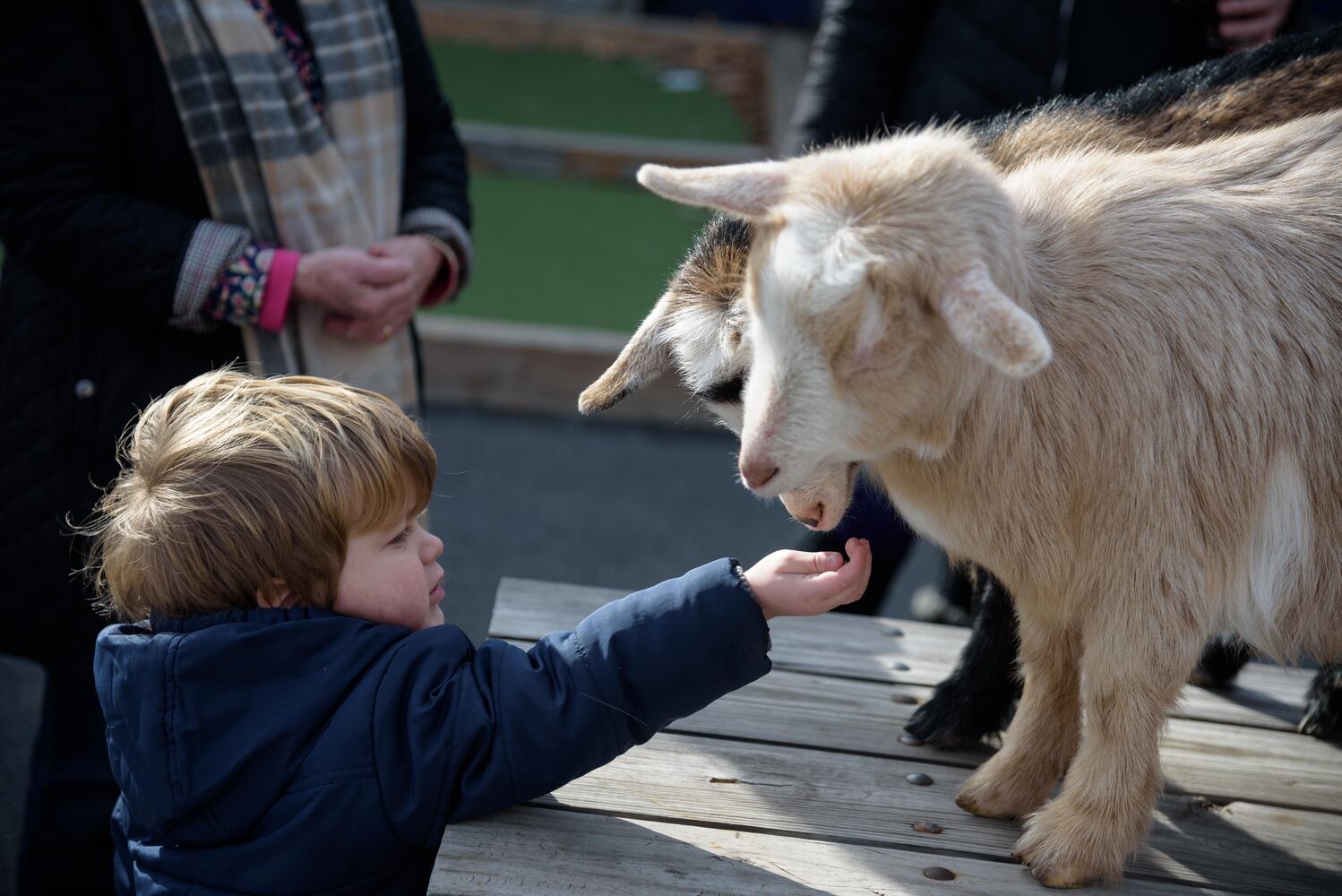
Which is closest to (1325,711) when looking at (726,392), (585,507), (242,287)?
(726,392)

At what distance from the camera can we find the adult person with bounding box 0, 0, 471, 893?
206cm

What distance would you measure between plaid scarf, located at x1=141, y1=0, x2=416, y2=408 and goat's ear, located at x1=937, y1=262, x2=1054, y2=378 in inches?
55.4

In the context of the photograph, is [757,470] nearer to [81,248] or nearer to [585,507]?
[81,248]

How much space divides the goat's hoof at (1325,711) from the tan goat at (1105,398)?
1.70 ft

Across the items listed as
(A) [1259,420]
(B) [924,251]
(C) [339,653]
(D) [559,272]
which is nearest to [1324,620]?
(A) [1259,420]

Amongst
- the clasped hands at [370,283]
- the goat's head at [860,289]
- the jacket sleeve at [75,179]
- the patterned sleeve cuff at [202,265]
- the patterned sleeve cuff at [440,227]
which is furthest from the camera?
the patterned sleeve cuff at [440,227]

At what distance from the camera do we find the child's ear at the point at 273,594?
1.54 meters

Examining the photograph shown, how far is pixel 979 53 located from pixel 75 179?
5.65ft

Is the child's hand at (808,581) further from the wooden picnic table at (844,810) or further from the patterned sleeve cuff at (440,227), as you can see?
the patterned sleeve cuff at (440,227)

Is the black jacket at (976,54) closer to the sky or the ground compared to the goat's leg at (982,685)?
closer to the sky

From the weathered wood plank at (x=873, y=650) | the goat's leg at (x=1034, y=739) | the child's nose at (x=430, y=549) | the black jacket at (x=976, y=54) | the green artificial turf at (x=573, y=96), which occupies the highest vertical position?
the black jacket at (x=976, y=54)

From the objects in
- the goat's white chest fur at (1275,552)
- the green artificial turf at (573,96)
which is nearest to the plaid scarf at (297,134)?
the goat's white chest fur at (1275,552)

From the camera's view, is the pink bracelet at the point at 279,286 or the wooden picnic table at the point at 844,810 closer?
the wooden picnic table at the point at 844,810

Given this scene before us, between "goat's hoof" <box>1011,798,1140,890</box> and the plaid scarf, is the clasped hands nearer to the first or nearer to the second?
the plaid scarf
